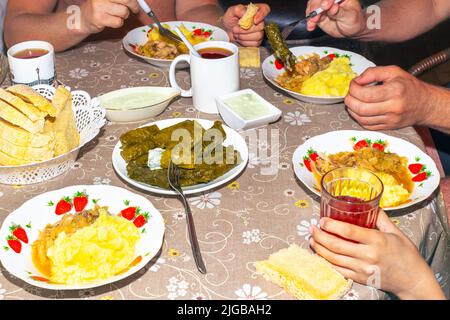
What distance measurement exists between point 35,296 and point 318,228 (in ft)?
2.23

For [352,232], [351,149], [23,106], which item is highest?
[23,106]

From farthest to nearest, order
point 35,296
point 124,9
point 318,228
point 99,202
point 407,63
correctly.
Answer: point 407,63, point 124,9, point 99,202, point 318,228, point 35,296

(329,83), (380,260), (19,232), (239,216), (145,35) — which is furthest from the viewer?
(145,35)

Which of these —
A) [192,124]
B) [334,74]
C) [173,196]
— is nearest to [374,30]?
[334,74]

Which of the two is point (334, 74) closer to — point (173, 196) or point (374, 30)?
point (374, 30)

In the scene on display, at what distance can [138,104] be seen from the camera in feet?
6.38

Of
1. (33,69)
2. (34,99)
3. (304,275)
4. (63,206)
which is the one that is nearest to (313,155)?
(304,275)

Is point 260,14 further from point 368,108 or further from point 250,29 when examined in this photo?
point 368,108

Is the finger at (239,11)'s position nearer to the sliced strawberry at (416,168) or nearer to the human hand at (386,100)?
the human hand at (386,100)

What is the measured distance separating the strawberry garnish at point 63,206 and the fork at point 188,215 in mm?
270

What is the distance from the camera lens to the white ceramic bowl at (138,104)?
6.17 ft

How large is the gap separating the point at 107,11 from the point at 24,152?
2.97 feet

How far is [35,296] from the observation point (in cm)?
128

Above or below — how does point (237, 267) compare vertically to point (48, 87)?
below
